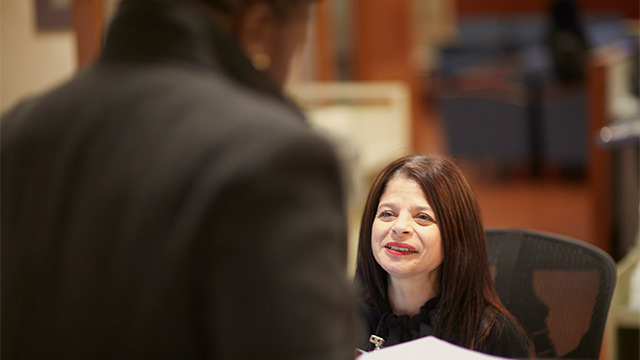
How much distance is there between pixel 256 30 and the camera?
0.84 metres

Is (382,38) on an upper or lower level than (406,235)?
upper

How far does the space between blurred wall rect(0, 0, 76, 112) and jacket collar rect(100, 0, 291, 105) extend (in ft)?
9.96

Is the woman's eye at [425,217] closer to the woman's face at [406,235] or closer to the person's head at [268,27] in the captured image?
the woman's face at [406,235]

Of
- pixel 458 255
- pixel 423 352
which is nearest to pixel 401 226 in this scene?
pixel 458 255

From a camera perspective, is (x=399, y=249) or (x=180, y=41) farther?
(x=399, y=249)

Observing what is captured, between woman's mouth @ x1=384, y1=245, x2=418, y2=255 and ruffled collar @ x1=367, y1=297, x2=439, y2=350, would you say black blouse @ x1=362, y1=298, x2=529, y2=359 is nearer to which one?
ruffled collar @ x1=367, y1=297, x2=439, y2=350

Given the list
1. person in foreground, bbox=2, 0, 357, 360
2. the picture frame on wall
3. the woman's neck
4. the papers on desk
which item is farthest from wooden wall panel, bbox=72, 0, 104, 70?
person in foreground, bbox=2, 0, 357, 360

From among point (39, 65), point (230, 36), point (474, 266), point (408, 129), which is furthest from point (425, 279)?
point (408, 129)

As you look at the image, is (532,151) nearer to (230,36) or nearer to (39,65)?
(39,65)

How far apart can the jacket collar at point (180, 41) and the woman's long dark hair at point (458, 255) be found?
0.84 meters

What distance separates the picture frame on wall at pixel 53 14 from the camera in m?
3.84

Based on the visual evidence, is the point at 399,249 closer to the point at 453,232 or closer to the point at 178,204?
the point at 453,232

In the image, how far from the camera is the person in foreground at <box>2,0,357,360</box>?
28.3 inches

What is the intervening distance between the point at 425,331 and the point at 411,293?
0.29ft
